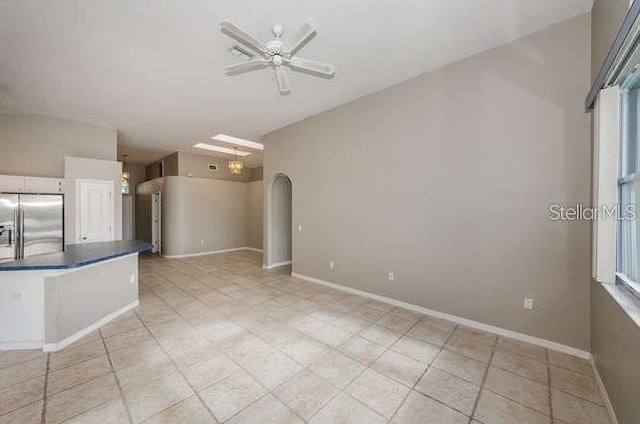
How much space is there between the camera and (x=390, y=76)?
3.51 metres

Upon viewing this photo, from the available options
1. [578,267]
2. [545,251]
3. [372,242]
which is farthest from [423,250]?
[578,267]

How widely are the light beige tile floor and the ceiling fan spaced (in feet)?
9.31

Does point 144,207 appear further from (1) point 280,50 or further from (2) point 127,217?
(1) point 280,50

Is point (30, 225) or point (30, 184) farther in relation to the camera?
point (30, 184)

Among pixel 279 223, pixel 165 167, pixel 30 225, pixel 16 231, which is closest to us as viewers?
pixel 16 231

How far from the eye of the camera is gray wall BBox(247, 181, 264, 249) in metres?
9.02

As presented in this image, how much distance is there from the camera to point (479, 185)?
300cm

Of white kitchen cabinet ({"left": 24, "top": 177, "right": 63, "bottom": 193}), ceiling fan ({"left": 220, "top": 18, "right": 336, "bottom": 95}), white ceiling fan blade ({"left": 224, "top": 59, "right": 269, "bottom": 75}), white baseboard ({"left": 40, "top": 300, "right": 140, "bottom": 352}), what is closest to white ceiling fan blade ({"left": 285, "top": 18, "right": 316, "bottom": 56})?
ceiling fan ({"left": 220, "top": 18, "right": 336, "bottom": 95})

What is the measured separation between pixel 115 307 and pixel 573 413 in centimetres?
492

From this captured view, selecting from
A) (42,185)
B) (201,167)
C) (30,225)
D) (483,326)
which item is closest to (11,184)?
(42,185)

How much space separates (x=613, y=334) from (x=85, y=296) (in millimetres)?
5033

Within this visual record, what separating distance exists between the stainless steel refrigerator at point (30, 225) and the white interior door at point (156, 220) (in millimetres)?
3902

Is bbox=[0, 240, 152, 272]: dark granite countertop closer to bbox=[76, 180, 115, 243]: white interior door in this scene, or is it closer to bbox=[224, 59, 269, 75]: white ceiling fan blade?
bbox=[76, 180, 115, 243]: white interior door

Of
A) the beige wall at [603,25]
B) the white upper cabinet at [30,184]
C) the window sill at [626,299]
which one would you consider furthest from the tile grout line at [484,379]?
the white upper cabinet at [30,184]
